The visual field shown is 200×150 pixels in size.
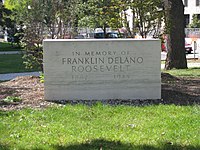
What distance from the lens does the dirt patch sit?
27.3ft

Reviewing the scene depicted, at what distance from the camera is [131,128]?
6215 millimetres

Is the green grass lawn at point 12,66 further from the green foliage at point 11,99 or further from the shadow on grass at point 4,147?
the shadow on grass at point 4,147

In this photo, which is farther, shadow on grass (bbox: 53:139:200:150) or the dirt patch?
the dirt patch

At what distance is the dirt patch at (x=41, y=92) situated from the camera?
27.3 feet

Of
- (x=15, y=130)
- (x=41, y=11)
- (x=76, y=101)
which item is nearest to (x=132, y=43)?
(x=76, y=101)

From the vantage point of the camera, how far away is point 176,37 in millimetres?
16234

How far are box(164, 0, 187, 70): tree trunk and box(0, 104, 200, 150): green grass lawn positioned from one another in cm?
823

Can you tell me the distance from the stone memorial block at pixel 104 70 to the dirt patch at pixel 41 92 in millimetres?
381

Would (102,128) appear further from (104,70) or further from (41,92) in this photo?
(41,92)

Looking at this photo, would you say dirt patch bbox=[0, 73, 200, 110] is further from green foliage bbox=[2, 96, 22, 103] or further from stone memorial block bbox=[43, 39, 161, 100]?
stone memorial block bbox=[43, 39, 161, 100]

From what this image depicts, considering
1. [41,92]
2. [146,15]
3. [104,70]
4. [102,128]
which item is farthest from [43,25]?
[102,128]

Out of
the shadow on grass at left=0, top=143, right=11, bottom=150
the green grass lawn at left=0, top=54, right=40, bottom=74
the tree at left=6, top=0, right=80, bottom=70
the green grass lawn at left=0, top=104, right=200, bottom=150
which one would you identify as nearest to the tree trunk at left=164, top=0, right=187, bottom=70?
the tree at left=6, top=0, right=80, bottom=70

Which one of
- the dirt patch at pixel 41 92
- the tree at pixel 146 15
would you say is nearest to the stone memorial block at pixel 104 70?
the dirt patch at pixel 41 92

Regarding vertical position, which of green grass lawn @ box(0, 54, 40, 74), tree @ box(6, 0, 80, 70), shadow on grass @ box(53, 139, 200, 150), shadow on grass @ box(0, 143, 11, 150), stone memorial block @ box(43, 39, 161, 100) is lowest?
green grass lawn @ box(0, 54, 40, 74)
